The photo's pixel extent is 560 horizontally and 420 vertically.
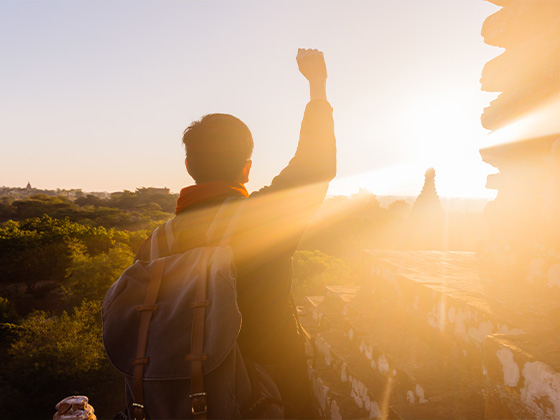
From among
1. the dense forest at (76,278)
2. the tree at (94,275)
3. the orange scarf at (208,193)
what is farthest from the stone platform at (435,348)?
the tree at (94,275)

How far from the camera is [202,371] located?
45.7 inches

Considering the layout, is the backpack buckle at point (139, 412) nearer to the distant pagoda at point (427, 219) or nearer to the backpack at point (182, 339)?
the backpack at point (182, 339)

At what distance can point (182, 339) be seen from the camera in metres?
1.20

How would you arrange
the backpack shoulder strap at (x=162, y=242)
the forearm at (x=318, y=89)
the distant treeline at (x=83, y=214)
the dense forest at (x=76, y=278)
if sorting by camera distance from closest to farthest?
the backpack shoulder strap at (x=162, y=242), the forearm at (x=318, y=89), the dense forest at (x=76, y=278), the distant treeline at (x=83, y=214)

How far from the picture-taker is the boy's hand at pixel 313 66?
174 cm

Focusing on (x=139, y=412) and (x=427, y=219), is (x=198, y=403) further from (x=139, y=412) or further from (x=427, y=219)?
(x=427, y=219)

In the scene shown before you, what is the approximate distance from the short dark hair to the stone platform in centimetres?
203

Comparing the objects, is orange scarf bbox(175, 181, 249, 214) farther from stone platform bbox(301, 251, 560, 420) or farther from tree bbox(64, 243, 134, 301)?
tree bbox(64, 243, 134, 301)

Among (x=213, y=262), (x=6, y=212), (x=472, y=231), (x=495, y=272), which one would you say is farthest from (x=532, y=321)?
(x=6, y=212)

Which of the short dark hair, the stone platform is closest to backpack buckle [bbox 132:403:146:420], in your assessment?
the short dark hair

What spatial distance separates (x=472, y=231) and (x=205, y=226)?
34906 mm

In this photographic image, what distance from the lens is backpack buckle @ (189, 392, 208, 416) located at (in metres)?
1.13

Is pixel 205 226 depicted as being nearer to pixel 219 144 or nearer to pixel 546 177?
pixel 219 144

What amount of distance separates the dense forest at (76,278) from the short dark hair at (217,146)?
10.7 metres
